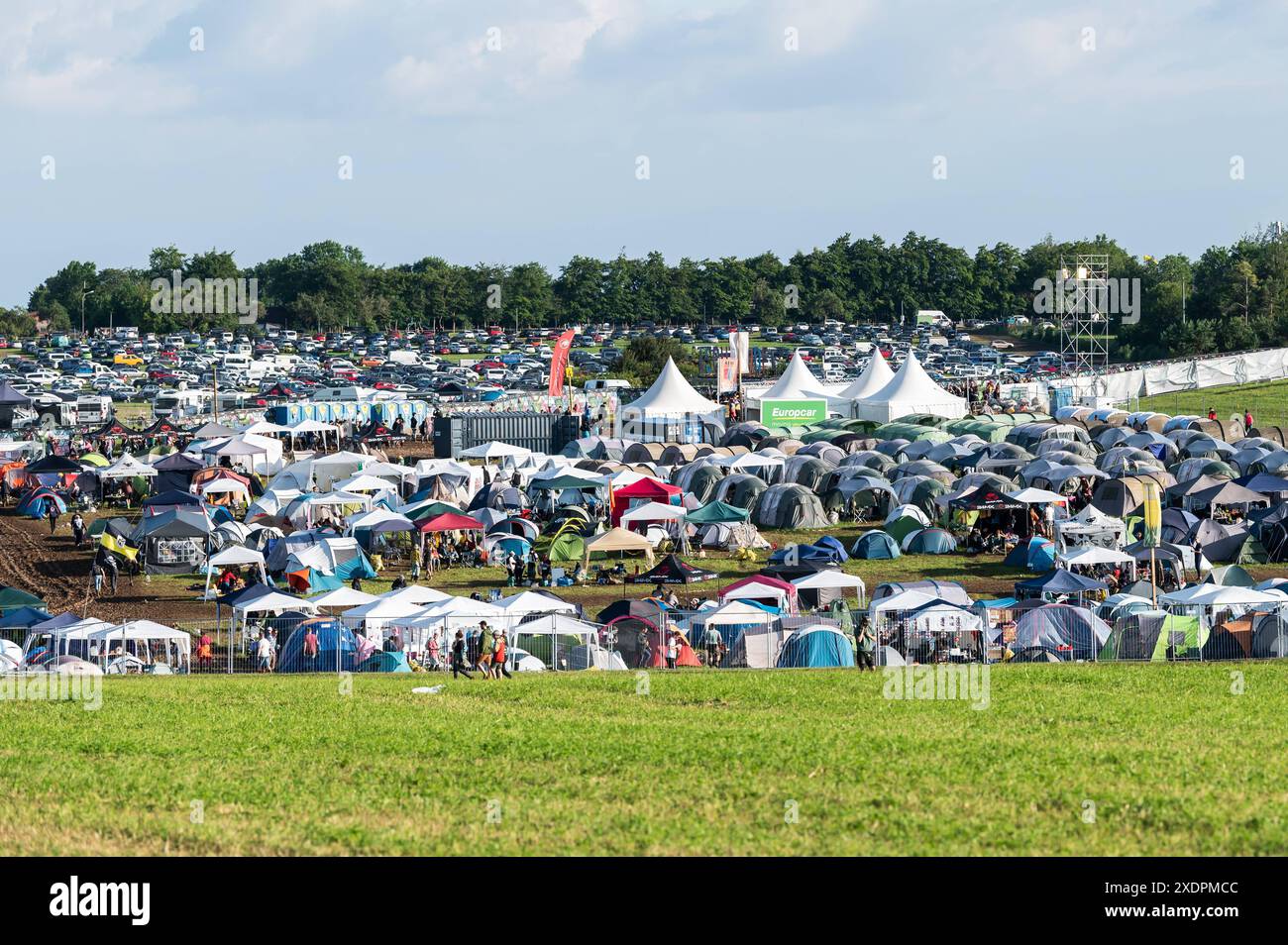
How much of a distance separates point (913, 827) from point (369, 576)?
79.0 ft

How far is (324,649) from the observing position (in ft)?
79.7

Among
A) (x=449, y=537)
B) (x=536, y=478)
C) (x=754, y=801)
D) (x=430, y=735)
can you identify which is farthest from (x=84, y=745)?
(x=536, y=478)

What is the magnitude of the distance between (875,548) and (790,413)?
72.2 feet

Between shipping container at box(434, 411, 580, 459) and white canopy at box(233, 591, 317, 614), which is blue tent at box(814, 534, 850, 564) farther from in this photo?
shipping container at box(434, 411, 580, 459)

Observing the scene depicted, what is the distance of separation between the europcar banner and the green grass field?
18.5m

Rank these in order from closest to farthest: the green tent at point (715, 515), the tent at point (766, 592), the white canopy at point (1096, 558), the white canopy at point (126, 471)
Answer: the tent at point (766, 592) → the white canopy at point (1096, 558) → the green tent at point (715, 515) → the white canopy at point (126, 471)

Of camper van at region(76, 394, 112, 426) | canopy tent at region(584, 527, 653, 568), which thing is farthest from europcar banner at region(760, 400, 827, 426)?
camper van at region(76, 394, 112, 426)

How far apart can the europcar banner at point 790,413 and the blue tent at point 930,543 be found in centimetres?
2074

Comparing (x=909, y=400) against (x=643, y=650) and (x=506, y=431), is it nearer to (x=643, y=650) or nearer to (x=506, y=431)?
(x=506, y=431)

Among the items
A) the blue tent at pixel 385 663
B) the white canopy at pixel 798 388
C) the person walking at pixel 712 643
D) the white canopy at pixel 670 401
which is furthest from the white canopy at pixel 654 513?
the white canopy at pixel 798 388

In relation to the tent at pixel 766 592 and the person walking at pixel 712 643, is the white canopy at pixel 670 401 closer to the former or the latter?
the tent at pixel 766 592

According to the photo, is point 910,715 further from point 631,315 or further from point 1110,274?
point 631,315

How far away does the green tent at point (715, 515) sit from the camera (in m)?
37.2

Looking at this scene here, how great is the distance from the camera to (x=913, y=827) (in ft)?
36.6
